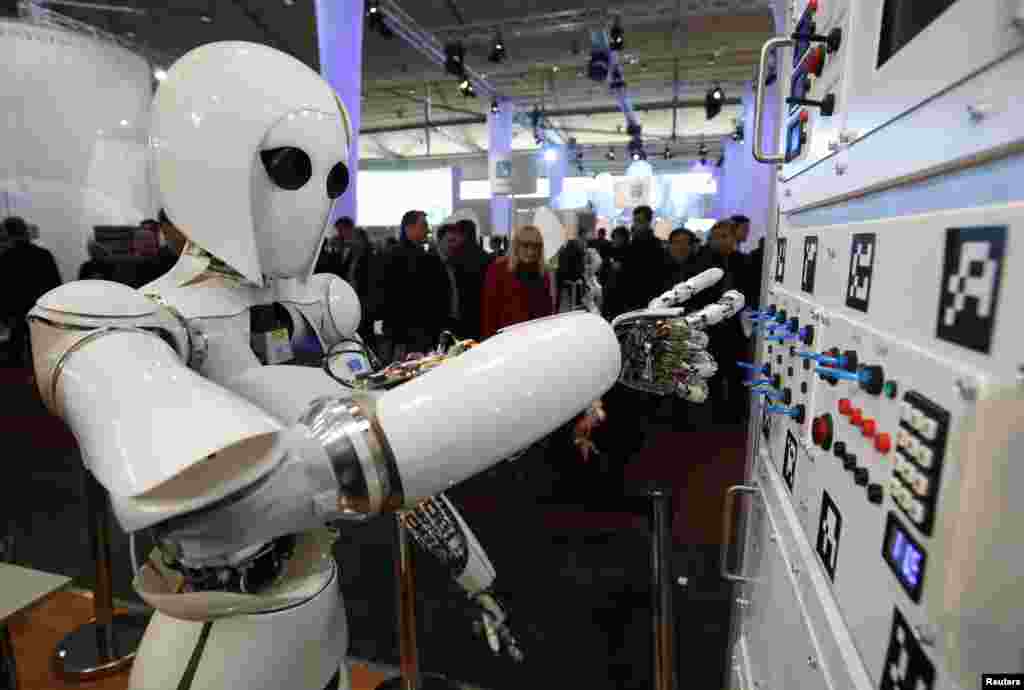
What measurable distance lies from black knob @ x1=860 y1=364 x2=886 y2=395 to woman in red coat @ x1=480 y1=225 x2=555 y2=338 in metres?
2.59

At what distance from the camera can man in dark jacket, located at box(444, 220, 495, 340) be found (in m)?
4.34

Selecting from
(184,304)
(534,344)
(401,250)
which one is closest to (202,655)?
(184,304)

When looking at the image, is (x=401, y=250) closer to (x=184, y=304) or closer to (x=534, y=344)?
(x=184, y=304)

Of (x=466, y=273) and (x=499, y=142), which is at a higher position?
(x=499, y=142)

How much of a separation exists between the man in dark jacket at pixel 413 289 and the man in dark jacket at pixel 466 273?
19.2 inches

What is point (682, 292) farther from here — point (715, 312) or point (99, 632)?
point (99, 632)

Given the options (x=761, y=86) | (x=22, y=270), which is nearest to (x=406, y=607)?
(x=761, y=86)

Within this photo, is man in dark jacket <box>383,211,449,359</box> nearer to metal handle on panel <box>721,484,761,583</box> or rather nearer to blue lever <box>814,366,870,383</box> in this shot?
metal handle on panel <box>721,484,761,583</box>

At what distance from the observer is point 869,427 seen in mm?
779

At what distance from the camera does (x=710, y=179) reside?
49.4 feet

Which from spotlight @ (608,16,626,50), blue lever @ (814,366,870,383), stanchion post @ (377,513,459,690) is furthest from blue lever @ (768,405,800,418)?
spotlight @ (608,16,626,50)

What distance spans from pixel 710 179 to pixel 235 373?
15882 millimetres

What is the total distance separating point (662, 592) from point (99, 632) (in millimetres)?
1960

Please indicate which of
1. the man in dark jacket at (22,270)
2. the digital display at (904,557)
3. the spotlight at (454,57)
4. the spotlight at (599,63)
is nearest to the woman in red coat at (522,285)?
the digital display at (904,557)
